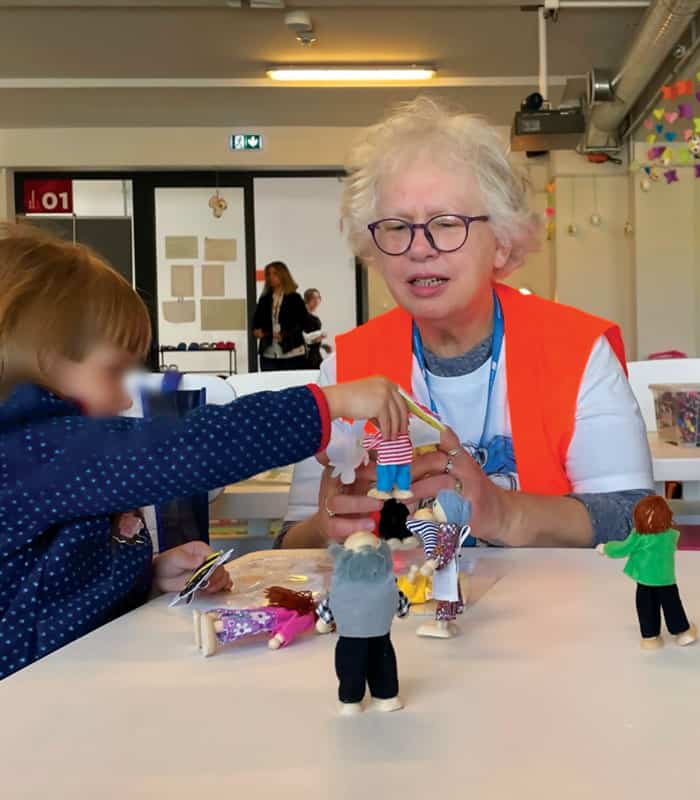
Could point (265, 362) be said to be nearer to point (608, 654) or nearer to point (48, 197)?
point (48, 197)

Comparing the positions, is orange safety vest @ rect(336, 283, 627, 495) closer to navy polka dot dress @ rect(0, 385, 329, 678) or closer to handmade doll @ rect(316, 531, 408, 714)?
navy polka dot dress @ rect(0, 385, 329, 678)

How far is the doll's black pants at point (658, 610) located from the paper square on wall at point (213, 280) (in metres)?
9.61

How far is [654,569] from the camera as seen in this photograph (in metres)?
0.79

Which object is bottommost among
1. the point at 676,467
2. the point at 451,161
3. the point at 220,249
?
the point at 676,467

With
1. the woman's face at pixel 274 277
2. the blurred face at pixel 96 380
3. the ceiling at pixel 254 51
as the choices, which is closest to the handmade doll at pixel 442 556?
the blurred face at pixel 96 380

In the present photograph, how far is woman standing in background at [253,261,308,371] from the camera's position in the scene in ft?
30.6

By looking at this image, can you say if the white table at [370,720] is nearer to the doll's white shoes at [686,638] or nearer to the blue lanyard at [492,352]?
the doll's white shoes at [686,638]

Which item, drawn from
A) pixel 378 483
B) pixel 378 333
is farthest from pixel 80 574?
pixel 378 333

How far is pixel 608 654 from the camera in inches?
31.3

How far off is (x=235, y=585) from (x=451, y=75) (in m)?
7.44

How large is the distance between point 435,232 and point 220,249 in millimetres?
8860

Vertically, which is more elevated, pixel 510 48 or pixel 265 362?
pixel 510 48

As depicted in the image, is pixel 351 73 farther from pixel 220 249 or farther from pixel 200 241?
pixel 200 241

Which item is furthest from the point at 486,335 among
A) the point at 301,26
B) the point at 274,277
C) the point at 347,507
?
the point at 274,277
